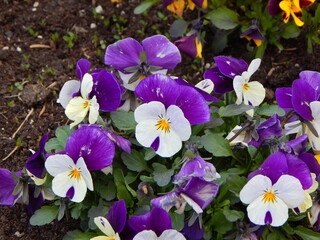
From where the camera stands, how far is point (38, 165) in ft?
6.74

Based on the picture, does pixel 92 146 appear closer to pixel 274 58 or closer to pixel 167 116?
pixel 167 116

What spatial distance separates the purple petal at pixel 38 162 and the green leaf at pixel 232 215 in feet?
2.00

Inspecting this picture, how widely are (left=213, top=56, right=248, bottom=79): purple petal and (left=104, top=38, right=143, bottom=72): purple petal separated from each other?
10.5 inches

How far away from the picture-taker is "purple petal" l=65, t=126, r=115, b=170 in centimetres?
189

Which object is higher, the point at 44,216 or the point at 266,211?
the point at 266,211

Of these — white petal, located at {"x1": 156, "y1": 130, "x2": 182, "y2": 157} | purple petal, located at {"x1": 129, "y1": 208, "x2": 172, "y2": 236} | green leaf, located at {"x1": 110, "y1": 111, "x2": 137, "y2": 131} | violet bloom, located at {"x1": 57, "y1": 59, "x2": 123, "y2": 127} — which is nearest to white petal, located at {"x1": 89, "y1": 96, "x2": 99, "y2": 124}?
violet bloom, located at {"x1": 57, "y1": 59, "x2": 123, "y2": 127}

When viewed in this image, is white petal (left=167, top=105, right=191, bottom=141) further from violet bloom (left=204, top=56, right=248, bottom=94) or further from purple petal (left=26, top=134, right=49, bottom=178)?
purple petal (left=26, top=134, right=49, bottom=178)

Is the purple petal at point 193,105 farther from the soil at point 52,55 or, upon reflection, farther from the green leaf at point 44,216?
the soil at point 52,55

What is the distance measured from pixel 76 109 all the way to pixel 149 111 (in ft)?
0.94

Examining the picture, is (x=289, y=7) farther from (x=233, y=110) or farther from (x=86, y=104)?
(x=86, y=104)

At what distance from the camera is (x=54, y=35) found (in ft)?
10.2

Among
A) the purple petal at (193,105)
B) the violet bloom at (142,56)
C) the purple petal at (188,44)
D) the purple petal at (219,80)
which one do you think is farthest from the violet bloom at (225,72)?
the purple petal at (188,44)

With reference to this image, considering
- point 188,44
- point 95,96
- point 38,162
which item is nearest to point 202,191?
point 95,96

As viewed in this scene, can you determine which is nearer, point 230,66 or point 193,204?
point 193,204
